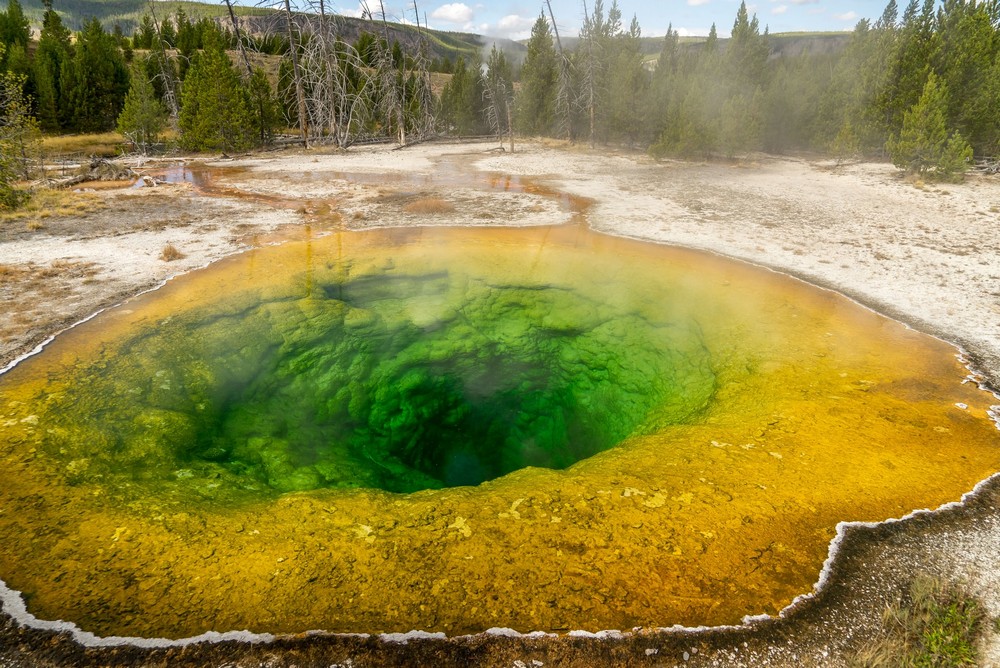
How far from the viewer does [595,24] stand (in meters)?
34.7

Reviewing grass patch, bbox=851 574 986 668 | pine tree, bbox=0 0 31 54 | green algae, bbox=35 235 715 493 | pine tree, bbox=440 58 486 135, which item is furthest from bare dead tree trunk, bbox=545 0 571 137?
pine tree, bbox=0 0 31 54

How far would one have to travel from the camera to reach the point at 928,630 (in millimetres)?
3229

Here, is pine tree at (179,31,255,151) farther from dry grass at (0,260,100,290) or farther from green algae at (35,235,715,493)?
green algae at (35,235,715,493)

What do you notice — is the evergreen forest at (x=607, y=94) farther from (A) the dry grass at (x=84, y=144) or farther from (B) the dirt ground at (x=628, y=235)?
(B) the dirt ground at (x=628, y=235)

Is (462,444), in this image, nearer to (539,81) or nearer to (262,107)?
(262,107)

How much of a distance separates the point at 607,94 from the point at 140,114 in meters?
26.7

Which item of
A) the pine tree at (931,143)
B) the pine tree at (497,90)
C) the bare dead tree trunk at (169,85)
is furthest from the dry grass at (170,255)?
the bare dead tree trunk at (169,85)

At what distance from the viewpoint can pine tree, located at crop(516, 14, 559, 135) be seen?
38750mm

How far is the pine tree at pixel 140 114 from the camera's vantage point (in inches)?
1052

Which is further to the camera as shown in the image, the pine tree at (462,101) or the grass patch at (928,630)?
the pine tree at (462,101)

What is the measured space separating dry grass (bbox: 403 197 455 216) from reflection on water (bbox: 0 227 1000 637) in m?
4.47

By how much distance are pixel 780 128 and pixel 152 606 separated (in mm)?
36529

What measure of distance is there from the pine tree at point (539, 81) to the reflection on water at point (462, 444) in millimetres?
32073

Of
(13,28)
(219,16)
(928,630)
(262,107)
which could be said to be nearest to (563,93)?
(262,107)
